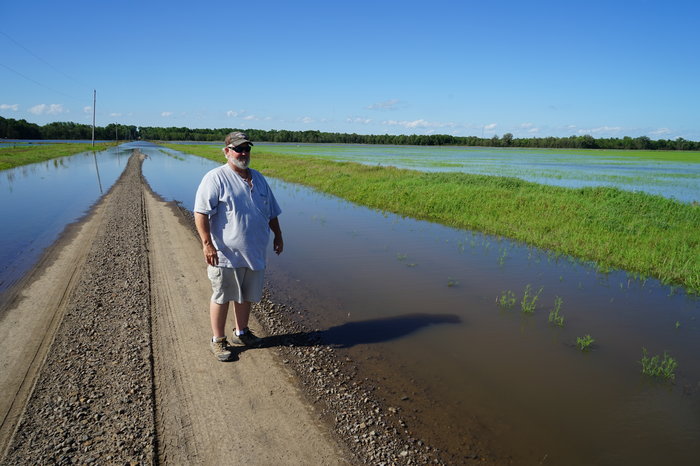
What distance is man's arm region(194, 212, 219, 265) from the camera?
4254 millimetres

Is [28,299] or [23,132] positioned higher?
[23,132]

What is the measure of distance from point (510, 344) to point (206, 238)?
4.23 m

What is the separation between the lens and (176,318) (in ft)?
18.3

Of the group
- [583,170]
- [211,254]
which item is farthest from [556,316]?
[583,170]

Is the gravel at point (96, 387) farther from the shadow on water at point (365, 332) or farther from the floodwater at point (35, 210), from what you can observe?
the floodwater at point (35, 210)

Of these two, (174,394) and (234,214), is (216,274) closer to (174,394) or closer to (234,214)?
(234,214)

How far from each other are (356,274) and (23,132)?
480ft

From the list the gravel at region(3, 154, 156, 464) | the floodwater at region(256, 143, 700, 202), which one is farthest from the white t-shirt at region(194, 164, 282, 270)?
the floodwater at region(256, 143, 700, 202)

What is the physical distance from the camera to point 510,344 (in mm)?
5688

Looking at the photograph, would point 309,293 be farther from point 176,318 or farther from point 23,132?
point 23,132

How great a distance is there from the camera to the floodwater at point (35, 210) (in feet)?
27.4

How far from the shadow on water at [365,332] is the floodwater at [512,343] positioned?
0.03 metres

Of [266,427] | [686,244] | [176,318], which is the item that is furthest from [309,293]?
[686,244]

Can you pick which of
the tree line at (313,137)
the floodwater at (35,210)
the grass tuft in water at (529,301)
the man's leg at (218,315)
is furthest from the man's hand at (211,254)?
the tree line at (313,137)
